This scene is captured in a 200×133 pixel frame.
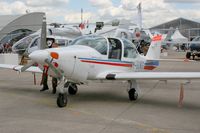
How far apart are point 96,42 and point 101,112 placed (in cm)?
240

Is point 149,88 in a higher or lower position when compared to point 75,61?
lower

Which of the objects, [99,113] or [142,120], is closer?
[142,120]

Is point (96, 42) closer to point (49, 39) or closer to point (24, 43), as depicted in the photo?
point (49, 39)

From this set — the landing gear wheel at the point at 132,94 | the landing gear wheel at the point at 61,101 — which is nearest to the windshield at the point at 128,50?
the landing gear wheel at the point at 132,94

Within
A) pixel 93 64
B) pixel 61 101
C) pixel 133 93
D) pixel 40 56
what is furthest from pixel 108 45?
pixel 40 56

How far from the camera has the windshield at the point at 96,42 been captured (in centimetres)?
923

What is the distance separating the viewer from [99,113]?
7547 millimetres

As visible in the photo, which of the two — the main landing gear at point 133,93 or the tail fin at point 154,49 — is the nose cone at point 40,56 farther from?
the tail fin at point 154,49

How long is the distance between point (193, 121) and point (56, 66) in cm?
336

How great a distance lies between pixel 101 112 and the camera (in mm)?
7656

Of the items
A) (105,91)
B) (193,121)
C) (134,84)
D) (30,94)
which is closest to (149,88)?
(105,91)

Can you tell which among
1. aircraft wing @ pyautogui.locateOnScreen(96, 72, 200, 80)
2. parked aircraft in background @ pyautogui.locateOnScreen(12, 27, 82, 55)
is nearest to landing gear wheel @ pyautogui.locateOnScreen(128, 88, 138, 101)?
aircraft wing @ pyautogui.locateOnScreen(96, 72, 200, 80)

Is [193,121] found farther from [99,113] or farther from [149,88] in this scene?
[149,88]

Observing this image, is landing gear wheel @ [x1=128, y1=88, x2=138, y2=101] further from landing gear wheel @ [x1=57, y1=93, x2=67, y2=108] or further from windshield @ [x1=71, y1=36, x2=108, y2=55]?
landing gear wheel @ [x1=57, y1=93, x2=67, y2=108]
